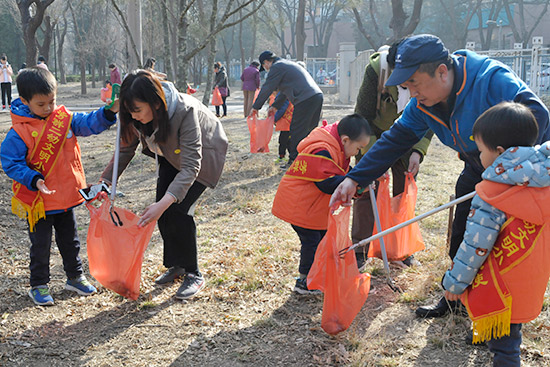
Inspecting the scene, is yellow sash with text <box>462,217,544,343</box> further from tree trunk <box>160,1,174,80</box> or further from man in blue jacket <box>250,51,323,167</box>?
tree trunk <box>160,1,174,80</box>

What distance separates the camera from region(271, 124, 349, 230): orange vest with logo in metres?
3.13

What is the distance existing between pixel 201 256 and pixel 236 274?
0.53 meters

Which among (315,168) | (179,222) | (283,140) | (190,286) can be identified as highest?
(315,168)

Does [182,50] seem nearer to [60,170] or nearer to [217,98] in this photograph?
[60,170]

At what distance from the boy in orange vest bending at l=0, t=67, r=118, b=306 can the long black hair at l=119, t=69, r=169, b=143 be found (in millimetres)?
342

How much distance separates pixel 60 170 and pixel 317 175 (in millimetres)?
1547

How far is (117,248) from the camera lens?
3.07 meters

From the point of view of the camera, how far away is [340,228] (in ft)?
9.14

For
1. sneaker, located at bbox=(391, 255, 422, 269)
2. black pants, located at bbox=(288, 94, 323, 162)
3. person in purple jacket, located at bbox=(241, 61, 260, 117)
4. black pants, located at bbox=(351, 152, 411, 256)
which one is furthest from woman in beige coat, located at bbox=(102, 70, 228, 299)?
person in purple jacket, located at bbox=(241, 61, 260, 117)

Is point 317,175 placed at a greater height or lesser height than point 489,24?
lesser

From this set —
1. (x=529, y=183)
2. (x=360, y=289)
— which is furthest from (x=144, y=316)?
(x=529, y=183)

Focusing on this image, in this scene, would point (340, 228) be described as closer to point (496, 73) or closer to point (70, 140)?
point (496, 73)

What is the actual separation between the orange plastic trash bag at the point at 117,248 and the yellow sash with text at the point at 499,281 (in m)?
1.78

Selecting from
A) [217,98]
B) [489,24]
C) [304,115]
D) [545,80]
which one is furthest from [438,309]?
[489,24]
